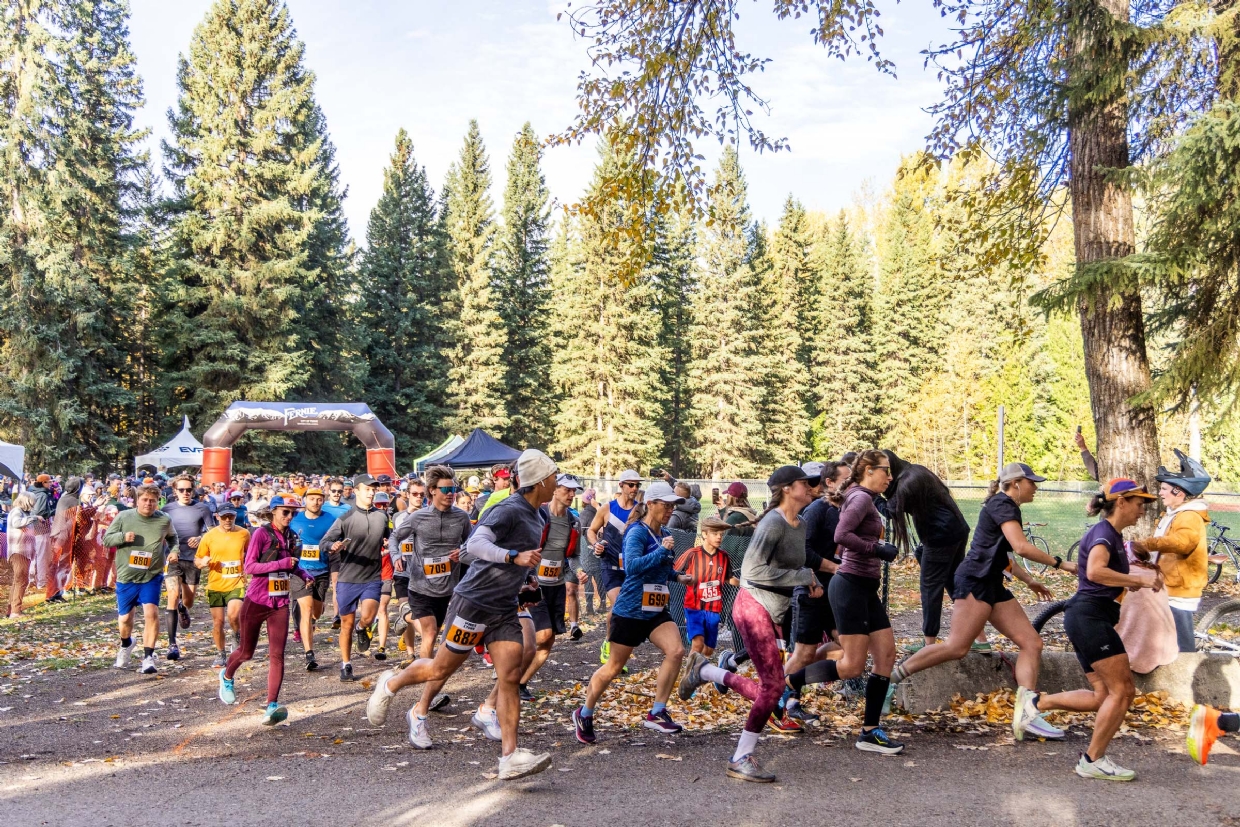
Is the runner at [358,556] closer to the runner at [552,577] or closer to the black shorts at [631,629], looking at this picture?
the runner at [552,577]

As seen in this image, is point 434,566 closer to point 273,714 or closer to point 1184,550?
point 273,714

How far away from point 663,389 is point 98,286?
29.9 m

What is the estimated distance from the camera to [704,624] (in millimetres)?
8375

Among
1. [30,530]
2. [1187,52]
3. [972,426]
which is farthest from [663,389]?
[1187,52]

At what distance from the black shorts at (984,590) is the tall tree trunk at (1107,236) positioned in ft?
8.05

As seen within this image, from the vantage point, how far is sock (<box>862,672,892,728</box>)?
21.4 feet

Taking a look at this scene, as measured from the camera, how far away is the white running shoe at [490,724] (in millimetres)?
6562

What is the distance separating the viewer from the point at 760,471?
5794 centimetres

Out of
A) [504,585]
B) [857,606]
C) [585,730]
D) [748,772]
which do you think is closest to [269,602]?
[504,585]

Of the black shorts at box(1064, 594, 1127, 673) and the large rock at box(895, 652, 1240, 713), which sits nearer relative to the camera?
the black shorts at box(1064, 594, 1127, 673)

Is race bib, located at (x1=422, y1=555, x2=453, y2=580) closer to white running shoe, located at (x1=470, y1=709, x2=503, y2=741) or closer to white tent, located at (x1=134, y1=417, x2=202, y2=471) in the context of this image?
white running shoe, located at (x1=470, y1=709, x2=503, y2=741)

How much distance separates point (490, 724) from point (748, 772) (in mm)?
1861

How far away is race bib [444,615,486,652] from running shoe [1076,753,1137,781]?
12.4 ft

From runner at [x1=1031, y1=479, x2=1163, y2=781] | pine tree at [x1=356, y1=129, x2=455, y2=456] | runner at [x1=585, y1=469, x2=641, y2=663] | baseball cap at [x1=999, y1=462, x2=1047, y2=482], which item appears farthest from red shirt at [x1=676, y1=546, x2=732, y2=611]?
pine tree at [x1=356, y1=129, x2=455, y2=456]
